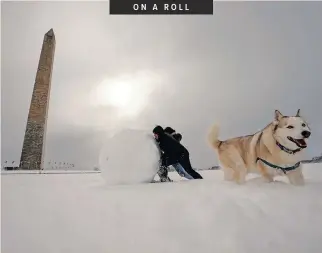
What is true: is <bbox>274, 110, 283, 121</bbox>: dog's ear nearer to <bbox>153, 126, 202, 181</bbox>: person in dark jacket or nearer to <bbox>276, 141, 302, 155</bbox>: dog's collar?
<bbox>276, 141, 302, 155</bbox>: dog's collar

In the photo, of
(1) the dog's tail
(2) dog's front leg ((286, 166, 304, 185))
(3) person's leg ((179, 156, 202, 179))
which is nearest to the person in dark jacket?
(3) person's leg ((179, 156, 202, 179))

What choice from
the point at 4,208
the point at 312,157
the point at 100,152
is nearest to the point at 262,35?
the point at 312,157

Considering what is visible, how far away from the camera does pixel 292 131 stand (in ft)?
5.16

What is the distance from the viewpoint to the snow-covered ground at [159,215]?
1.46 m

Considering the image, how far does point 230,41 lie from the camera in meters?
1.65

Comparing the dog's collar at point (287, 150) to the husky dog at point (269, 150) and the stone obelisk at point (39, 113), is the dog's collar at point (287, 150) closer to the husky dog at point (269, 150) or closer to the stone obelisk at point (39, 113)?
the husky dog at point (269, 150)

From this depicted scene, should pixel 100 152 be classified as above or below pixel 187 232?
above

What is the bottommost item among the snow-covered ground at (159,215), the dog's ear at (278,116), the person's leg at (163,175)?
the snow-covered ground at (159,215)

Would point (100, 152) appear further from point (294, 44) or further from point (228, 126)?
point (294, 44)

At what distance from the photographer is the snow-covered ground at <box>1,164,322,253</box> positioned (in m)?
1.46

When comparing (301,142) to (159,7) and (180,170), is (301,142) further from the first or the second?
(159,7)

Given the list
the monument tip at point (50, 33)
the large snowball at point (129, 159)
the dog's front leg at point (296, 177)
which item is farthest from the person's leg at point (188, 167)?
the monument tip at point (50, 33)

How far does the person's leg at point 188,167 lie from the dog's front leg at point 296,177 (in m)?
0.38

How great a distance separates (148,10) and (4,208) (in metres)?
1.01
